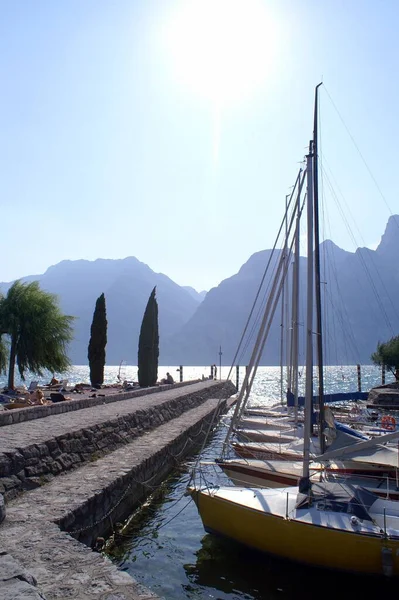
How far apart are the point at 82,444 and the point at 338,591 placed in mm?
7039

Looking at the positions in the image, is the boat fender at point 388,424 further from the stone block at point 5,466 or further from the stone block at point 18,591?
the stone block at point 18,591

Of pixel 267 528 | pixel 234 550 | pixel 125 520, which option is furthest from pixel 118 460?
pixel 267 528

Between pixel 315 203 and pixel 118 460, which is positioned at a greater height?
pixel 315 203

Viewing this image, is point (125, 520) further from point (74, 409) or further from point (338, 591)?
point (74, 409)

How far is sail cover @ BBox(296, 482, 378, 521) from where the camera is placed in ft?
30.1

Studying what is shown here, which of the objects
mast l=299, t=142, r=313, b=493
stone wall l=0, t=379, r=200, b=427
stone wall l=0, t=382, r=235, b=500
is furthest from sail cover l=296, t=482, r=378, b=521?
stone wall l=0, t=379, r=200, b=427

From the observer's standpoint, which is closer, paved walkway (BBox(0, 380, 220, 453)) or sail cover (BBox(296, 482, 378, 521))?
sail cover (BBox(296, 482, 378, 521))

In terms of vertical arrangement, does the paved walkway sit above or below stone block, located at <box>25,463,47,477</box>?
above

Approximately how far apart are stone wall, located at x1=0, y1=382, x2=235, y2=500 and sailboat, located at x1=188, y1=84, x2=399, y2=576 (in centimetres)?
307

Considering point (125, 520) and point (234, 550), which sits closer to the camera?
point (234, 550)

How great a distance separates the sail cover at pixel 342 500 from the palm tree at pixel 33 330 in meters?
25.0

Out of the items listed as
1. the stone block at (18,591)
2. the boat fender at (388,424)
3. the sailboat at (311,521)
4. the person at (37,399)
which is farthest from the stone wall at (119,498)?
the boat fender at (388,424)

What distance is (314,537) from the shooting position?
870 centimetres

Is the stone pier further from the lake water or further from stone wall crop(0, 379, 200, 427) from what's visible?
the lake water
